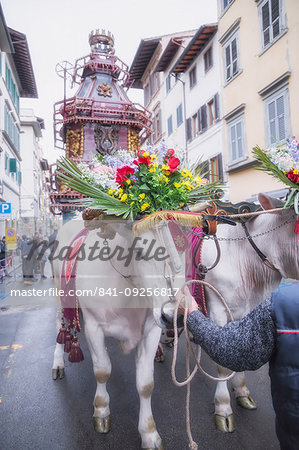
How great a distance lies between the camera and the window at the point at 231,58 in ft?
42.2

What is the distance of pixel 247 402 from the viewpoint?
3127mm

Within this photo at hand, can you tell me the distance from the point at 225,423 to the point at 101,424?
1.10m

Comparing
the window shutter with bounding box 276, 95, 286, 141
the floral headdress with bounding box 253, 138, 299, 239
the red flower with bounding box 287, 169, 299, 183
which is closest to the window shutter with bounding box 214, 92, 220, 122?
the window shutter with bounding box 276, 95, 286, 141

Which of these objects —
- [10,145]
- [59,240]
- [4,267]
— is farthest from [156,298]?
[10,145]

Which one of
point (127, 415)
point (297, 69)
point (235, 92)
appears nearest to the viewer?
point (127, 415)

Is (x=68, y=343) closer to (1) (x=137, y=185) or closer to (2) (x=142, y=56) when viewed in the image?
(1) (x=137, y=185)

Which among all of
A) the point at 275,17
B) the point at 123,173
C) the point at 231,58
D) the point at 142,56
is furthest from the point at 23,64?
the point at 123,173

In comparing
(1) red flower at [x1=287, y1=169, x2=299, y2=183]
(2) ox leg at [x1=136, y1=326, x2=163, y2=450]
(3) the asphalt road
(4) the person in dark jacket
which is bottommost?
(3) the asphalt road

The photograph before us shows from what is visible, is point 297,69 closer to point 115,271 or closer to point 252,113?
point 252,113

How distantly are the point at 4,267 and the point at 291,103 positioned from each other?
1112cm

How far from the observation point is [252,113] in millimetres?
11891

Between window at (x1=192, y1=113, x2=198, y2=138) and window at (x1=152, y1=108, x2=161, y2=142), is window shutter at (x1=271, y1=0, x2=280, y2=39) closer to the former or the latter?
window at (x1=192, y1=113, x2=198, y2=138)

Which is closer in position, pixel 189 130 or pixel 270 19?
pixel 270 19

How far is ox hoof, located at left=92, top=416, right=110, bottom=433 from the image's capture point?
9.19 feet
